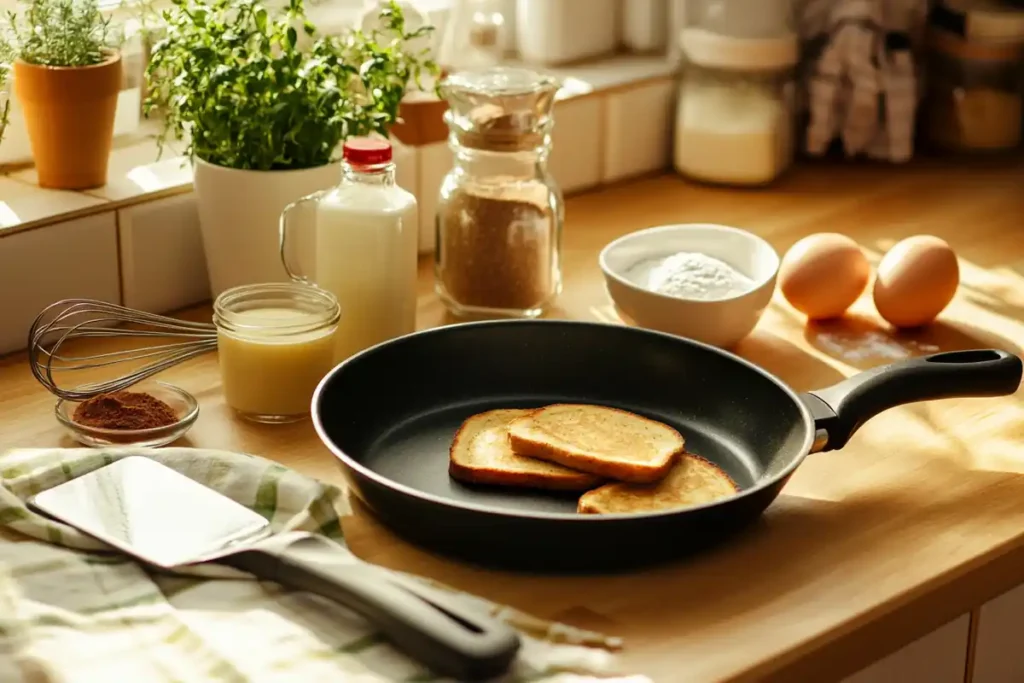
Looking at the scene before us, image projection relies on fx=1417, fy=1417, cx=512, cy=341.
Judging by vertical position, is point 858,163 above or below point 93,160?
below

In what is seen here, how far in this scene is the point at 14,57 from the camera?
1.28m

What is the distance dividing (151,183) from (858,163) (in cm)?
99

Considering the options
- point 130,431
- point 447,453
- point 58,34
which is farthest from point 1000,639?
point 58,34

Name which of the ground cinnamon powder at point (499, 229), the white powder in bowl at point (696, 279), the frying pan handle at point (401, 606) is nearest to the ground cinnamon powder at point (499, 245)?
the ground cinnamon powder at point (499, 229)

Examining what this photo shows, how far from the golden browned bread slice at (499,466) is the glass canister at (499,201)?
265mm

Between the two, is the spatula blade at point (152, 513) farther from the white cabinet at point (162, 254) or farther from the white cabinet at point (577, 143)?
the white cabinet at point (577, 143)

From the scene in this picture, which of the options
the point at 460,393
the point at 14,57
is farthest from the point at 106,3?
the point at 460,393

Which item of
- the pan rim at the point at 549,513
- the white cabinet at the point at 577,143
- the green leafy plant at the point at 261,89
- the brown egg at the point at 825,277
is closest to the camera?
Result: the pan rim at the point at 549,513

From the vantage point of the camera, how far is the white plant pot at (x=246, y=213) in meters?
1.28

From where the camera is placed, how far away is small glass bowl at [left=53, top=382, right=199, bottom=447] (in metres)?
1.09

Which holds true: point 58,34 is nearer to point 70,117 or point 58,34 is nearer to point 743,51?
point 70,117

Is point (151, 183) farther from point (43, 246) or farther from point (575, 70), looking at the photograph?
point (575, 70)

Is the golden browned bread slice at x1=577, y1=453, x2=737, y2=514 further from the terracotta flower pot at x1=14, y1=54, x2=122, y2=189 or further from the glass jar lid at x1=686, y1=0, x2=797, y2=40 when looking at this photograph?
the glass jar lid at x1=686, y1=0, x2=797, y2=40

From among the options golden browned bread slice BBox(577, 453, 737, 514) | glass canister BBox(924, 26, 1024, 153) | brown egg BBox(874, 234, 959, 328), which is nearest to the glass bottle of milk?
golden browned bread slice BBox(577, 453, 737, 514)
